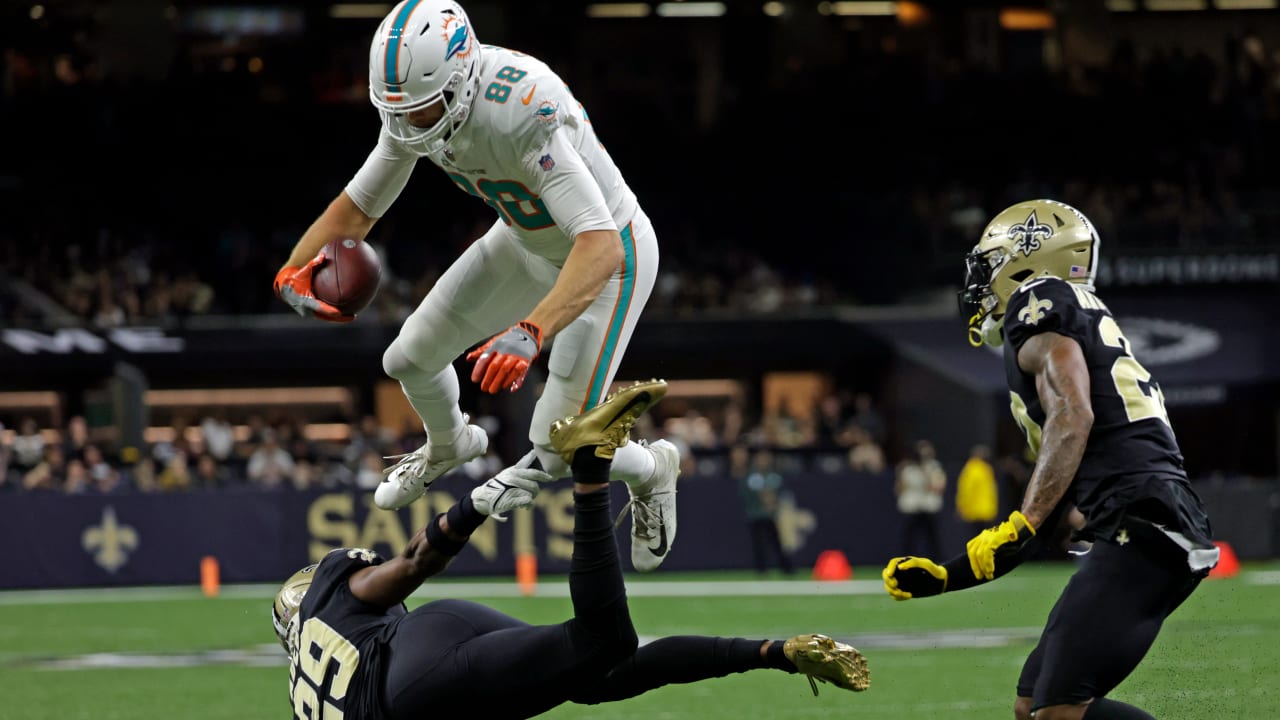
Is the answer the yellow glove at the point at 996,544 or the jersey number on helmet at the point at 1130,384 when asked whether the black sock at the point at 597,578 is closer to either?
the yellow glove at the point at 996,544

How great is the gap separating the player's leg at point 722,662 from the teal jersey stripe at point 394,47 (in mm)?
2100

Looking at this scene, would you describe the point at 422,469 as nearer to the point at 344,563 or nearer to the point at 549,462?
the point at 549,462

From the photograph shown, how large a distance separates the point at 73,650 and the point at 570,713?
5.05m

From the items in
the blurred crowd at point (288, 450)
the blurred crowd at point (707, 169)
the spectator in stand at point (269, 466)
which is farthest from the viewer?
the blurred crowd at point (707, 169)

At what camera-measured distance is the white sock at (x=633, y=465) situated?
6.31m

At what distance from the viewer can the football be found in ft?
19.7

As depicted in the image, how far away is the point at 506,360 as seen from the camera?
5082mm

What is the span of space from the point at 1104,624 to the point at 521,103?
8.55ft

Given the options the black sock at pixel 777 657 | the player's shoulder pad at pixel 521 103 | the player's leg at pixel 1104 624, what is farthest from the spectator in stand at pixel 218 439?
the player's leg at pixel 1104 624

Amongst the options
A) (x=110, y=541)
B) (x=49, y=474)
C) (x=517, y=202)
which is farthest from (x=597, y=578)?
(x=49, y=474)

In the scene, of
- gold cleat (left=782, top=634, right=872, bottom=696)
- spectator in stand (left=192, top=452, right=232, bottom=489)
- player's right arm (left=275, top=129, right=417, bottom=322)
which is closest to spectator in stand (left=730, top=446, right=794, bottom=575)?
spectator in stand (left=192, top=452, right=232, bottom=489)

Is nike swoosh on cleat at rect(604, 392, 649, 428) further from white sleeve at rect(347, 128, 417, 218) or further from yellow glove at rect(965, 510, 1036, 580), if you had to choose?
white sleeve at rect(347, 128, 417, 218)

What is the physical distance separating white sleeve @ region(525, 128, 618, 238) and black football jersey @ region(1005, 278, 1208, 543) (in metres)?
1.45

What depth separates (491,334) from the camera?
21.5 ft
